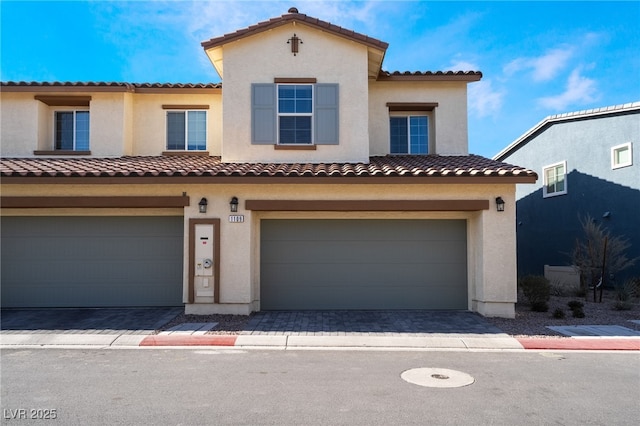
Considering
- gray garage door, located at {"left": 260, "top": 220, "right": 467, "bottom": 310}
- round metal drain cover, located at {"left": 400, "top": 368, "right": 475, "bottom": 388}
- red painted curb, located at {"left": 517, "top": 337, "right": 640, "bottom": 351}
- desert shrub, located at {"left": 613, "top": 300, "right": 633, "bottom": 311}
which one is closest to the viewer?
round metal drain cover, located at {"left": 400, "top": 368, "right": 475, "bottom": 388}

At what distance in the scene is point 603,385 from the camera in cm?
599

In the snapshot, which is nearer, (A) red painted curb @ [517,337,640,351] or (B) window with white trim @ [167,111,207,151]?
(A) red painted curb @ [517,337,640,351]

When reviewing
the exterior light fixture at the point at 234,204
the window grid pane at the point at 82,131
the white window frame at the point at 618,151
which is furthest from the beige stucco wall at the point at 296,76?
the white window frame at the point at 618,151

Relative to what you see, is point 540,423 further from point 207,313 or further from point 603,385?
point 207,313

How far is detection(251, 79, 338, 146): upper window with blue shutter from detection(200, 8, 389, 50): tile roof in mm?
1310

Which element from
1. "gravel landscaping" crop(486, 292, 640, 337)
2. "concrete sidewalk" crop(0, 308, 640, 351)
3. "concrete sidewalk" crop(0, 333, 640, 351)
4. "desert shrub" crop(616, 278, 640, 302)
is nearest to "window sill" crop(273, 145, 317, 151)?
"concrete sidewalk" crop(0, 308, 640, 351)

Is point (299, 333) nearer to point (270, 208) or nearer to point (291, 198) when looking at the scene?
point (270, 208)

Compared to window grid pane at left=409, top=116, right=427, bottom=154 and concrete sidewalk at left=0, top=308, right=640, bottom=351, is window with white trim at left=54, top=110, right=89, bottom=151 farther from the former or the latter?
window grid pane at left=409, top=116, right=427, bottom=154

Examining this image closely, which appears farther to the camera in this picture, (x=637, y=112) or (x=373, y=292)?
(x=637, y=112)

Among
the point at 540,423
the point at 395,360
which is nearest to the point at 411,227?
the point at 395,360

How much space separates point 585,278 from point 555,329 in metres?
5.74

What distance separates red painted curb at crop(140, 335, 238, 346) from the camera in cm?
819

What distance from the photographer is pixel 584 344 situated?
→ 816 cm

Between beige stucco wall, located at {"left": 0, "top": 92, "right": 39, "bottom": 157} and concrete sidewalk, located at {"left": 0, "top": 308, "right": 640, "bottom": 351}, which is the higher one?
beige stucco wall, located at {"left": 0, "top": 92, "right": 39, "bottom": 157}
